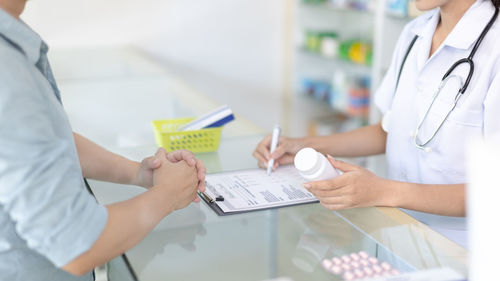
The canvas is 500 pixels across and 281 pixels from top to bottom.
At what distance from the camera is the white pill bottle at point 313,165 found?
45.9 inches

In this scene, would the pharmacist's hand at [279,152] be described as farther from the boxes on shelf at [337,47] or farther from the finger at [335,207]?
the boxes on shelf at [337,47]

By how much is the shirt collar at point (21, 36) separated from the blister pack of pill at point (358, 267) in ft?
2.11

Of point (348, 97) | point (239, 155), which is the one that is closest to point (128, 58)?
point (348, 97)

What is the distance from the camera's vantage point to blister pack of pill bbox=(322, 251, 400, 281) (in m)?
0.98

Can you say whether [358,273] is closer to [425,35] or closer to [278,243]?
[278,243]

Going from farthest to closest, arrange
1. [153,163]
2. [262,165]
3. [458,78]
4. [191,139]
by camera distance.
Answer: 1. [191,139]
2. [262,165]
3. [458,78]
4. [153,163]

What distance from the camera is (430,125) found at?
150 centimetres

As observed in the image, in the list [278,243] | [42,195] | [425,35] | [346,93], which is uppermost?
[425,35]

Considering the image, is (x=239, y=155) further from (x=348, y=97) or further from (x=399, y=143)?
(x=348, y=97)

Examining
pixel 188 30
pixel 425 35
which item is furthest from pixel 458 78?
pixel 188 30

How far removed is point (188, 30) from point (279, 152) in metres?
2.57

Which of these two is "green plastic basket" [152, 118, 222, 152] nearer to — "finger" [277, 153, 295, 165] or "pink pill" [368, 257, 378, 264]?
"finger" [277, 153, 295, 165]

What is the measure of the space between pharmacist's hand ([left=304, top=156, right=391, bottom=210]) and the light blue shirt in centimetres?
48

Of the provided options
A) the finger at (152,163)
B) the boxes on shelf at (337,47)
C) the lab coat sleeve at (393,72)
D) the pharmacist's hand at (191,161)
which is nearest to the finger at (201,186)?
the pharmacist's hand at (191,161)
